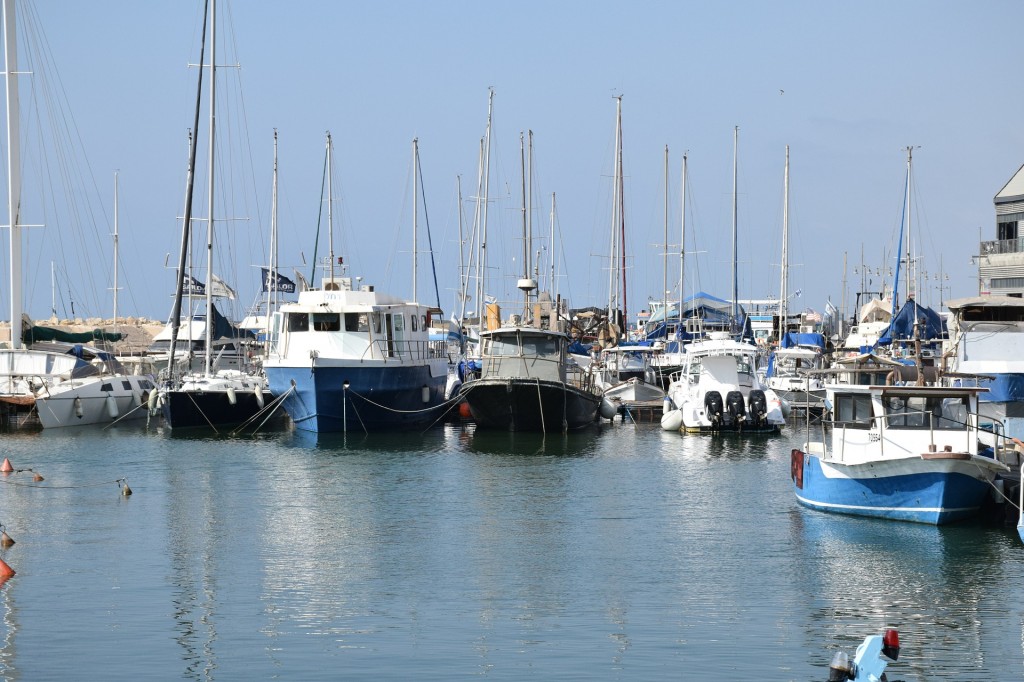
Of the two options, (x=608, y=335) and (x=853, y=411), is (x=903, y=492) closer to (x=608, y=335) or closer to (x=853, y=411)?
(x=853, y=411)

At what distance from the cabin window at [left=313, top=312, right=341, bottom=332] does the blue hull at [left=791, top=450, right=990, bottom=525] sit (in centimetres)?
2167

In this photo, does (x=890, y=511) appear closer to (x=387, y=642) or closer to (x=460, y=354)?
(x=387, y=642)

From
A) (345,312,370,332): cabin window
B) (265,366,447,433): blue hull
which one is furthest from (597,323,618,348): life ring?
(345,312,370,332): cabin window

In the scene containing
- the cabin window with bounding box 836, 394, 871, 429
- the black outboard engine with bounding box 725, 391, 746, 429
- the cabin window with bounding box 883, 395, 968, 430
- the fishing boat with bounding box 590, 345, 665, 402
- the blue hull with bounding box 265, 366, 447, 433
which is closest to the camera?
the cabin window with bounding box 883, 395, 968, 430

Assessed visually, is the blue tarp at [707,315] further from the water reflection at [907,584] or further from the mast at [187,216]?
the water reflection at [907,584]

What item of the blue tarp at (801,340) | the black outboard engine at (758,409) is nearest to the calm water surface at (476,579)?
the black outboard engine at (758,409)

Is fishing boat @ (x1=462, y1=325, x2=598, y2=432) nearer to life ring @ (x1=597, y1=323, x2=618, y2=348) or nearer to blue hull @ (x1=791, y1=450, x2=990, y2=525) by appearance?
blue hull @ (x1=791, y1=450, x2=990, y2=525)

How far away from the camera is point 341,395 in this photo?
4272cm

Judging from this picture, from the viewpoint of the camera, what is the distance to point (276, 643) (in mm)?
16875

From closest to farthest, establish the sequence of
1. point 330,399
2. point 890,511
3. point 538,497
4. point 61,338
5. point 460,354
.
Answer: point 890,511, point 538,497, point 330,399, point 61,338, point 460,354

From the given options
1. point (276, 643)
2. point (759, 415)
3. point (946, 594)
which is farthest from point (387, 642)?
point (759, 415)

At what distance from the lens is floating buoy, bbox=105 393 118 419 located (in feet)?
160

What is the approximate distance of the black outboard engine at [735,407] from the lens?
148 ft

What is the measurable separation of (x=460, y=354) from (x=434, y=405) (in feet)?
47.8
